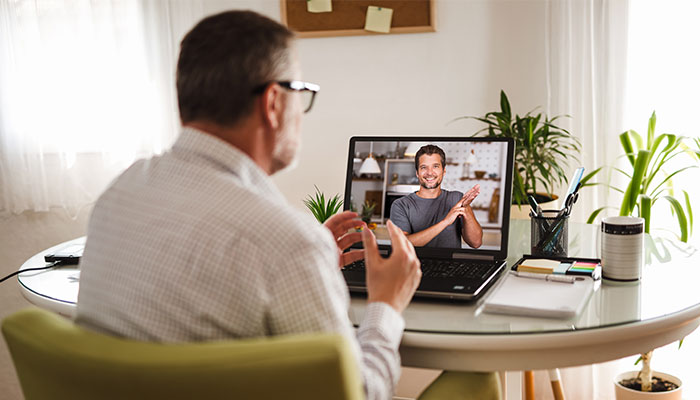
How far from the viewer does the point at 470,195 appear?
1490 millimetres

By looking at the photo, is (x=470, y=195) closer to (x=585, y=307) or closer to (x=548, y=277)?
(x=548, y=277)

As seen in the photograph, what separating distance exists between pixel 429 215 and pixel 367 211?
0.53 ft

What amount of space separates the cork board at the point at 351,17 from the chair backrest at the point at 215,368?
90.0 inches

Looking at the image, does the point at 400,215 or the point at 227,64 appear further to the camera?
the point at 400,215

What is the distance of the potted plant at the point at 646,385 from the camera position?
207 centimetres

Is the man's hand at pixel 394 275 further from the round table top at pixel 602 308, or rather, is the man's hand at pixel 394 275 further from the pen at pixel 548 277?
the pen at pixel 548 277

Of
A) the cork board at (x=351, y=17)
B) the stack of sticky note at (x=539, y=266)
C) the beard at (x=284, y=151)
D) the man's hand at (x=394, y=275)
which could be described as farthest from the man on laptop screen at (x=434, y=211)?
the cork board at (x=351, y=17)

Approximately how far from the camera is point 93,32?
307 centimetres

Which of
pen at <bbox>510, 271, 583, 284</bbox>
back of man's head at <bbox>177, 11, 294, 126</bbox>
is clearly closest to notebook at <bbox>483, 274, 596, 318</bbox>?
pen at <bbox>510, 271, 583, 284</bbox>

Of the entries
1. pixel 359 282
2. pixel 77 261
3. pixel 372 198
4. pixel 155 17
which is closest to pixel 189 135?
pixel 359 282

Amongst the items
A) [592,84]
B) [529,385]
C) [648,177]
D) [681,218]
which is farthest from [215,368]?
[592,84]

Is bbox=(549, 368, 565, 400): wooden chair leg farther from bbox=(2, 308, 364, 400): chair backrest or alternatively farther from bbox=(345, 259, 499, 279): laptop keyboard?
bbox=(2, 308, 364, 400): chair backrest

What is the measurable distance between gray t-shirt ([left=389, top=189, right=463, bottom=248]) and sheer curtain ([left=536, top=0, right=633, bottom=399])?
4.17 feet

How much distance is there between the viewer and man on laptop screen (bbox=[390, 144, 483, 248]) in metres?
1.49
